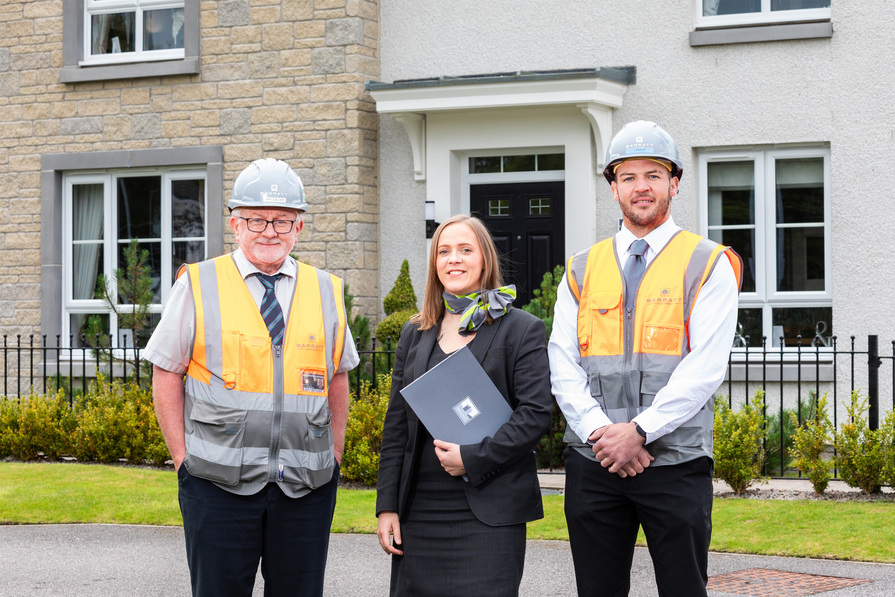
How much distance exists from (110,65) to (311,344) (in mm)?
10362

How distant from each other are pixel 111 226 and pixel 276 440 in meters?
10.4

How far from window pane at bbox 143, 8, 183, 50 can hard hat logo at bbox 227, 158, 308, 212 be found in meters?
9.86

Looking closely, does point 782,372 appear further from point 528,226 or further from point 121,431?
point 121,431

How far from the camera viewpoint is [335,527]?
317 inches

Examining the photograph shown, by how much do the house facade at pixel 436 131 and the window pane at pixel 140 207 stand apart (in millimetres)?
28

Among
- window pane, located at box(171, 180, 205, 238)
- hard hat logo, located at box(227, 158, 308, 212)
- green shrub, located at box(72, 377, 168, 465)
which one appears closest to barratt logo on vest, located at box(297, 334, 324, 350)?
hard hat logo, located at box(227, 158, 308, 212)

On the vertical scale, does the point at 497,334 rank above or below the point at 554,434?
above

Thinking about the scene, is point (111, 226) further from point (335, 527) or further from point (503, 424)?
point (503, 424)

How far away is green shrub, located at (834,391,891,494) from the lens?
8656 millimetres

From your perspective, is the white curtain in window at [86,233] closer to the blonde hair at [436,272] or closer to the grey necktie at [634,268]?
the blonde hair at [436,272]

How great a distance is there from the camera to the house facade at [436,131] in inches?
452

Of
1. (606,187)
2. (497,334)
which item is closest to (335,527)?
(497,334)

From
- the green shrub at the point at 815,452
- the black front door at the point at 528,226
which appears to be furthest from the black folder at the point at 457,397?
the black front door at the point at 528,226

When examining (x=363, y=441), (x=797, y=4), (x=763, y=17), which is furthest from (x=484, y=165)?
(x=363, y=441)
